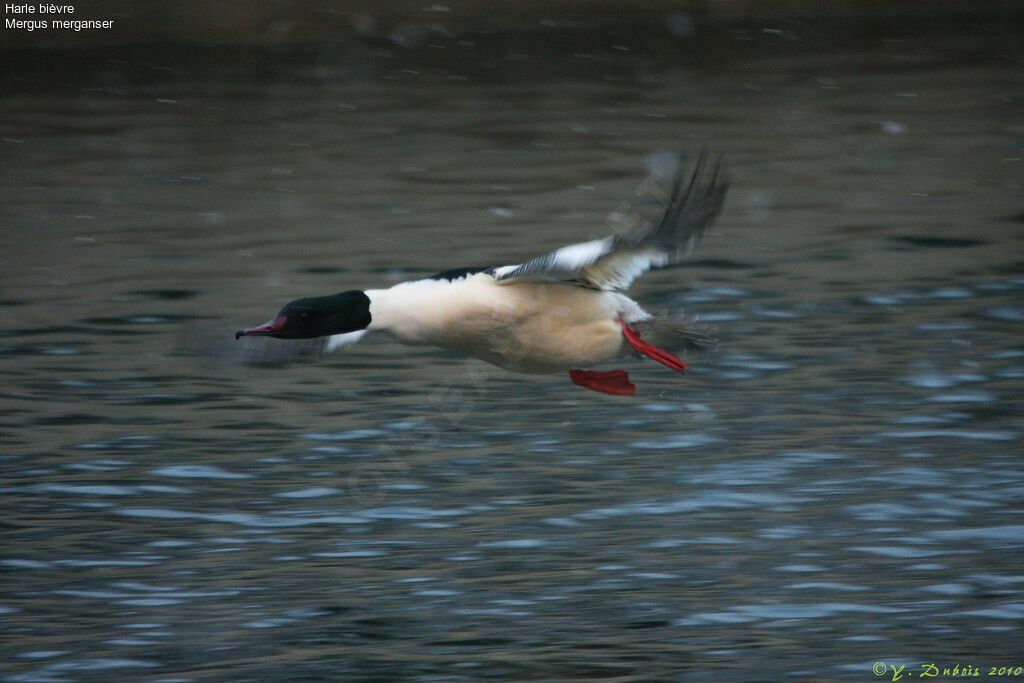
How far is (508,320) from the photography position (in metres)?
7.89

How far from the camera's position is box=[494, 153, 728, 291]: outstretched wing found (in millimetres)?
7465

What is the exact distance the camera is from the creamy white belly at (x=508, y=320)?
7750mm

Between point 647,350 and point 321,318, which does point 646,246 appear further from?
point 321,318

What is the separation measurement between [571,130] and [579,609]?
10322mm

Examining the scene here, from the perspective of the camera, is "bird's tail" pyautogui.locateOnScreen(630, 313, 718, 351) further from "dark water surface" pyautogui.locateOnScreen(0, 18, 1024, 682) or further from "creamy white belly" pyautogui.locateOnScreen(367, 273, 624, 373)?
"dark water surface" pyautogui.locateOnScreen(0, 18, 1024, 682)

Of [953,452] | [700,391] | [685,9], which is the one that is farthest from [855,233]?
[685,9]

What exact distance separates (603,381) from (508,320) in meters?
0.76

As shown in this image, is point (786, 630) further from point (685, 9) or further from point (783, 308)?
point (685, 9)

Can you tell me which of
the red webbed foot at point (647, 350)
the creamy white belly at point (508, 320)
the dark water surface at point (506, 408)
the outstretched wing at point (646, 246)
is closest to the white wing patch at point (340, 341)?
the dark water surface at point (506, 408)

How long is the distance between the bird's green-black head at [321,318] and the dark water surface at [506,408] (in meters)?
0.60

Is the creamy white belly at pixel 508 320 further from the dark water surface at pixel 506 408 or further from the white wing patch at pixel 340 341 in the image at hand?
the dark water surface at pixel 506 408

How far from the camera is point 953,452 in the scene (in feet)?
29.5

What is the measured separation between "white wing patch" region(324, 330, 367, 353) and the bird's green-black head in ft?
0.96

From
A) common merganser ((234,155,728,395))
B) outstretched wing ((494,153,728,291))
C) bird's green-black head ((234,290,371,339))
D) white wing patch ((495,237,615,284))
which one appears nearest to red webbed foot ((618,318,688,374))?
common merganser ((234,155,728,395))
